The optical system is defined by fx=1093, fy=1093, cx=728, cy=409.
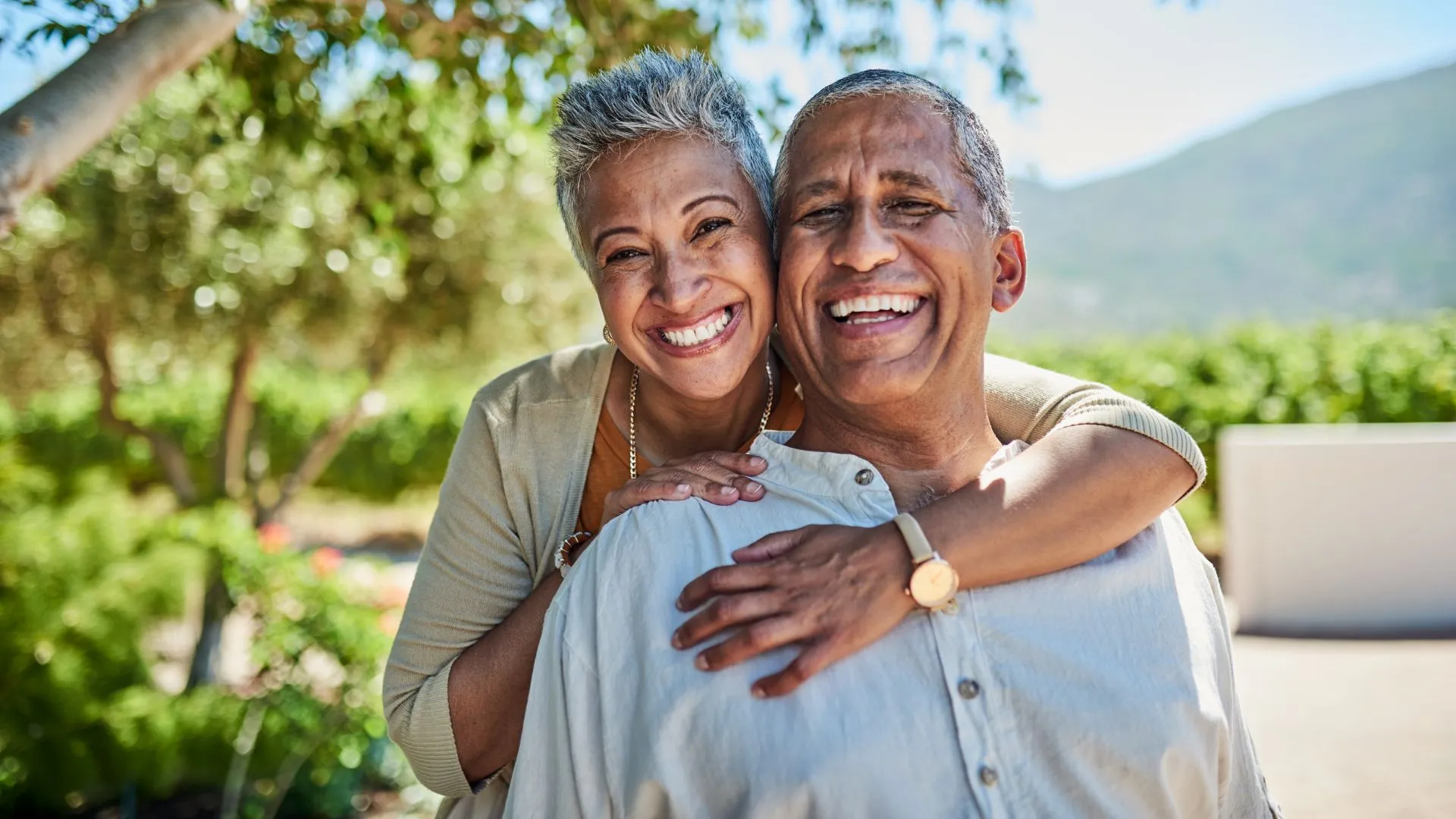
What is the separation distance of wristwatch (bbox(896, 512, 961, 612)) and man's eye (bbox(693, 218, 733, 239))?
2.32 feet

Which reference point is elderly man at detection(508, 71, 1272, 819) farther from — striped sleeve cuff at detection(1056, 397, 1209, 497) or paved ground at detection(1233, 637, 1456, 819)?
paved ground at detection(1233, 637, 1456, 819)

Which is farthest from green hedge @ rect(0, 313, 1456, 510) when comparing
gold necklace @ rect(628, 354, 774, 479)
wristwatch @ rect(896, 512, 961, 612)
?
wristwatch @ rect(896, 512, 961, 612)

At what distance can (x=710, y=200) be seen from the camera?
205cm

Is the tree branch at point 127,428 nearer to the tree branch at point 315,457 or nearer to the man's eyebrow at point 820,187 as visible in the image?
the tree branch at point 315,457

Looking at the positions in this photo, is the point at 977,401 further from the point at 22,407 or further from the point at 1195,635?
the point at 22,407

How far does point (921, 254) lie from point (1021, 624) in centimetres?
66

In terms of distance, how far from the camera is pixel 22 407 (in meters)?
9.29

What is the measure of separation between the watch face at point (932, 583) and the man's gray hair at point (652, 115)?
0.79 m

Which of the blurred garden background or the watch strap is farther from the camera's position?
the blurred garden background

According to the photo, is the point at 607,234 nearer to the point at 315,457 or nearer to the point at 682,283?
the point at 682,283

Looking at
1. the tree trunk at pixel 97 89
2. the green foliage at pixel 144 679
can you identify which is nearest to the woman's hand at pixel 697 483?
the tree trunk at pixel 97 89

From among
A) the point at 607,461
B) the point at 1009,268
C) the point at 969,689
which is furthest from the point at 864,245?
the point at 607,461

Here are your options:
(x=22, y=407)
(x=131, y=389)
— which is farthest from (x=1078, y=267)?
(x=22, y=407)

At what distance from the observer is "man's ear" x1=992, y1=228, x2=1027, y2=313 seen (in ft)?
6.95
